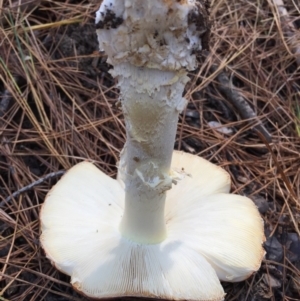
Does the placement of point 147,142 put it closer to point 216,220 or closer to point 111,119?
point 216,220

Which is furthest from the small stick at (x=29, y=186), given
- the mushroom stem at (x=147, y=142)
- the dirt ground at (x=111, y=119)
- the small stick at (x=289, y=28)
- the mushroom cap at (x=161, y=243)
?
the small stick at (x=289, y=28)

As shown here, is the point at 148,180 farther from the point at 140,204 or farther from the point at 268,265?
the point at 268,265

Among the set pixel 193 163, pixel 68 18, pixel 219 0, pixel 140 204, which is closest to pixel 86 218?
pixel 140 204

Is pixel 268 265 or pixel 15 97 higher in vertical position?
pixel 15 97

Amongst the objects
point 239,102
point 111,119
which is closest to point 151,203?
point 111,119

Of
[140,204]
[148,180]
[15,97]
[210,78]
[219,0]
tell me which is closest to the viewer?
[148,180]

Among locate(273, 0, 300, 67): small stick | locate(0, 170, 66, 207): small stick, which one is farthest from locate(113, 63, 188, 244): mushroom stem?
locate(273, 0, 300, 67): small stick

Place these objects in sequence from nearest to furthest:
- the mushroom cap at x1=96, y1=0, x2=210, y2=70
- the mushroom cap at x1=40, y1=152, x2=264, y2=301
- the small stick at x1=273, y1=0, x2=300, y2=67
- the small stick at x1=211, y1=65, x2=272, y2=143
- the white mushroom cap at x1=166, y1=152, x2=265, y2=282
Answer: the mushroom cap at x1=96, y1=0, x2=210, y2=70 → the mushroom cap at x1=40, y1=152, x2=264, y2=301 → the white mushroom cap at x1=166, y1=152, x2=265, y2=282 → the small stick at x1=211, y1=65, x2=272, y2=143 → the small stick at x1=273, y1=0, x2=300, y2=67

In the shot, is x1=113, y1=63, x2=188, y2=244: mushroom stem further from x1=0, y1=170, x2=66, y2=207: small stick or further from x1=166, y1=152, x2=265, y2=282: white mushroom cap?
x1=0, y1=170, x2=66, y2=207: small stick

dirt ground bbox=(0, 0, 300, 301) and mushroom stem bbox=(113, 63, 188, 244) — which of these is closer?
mushroom stem bbox=(113, 63, 188, 244)
